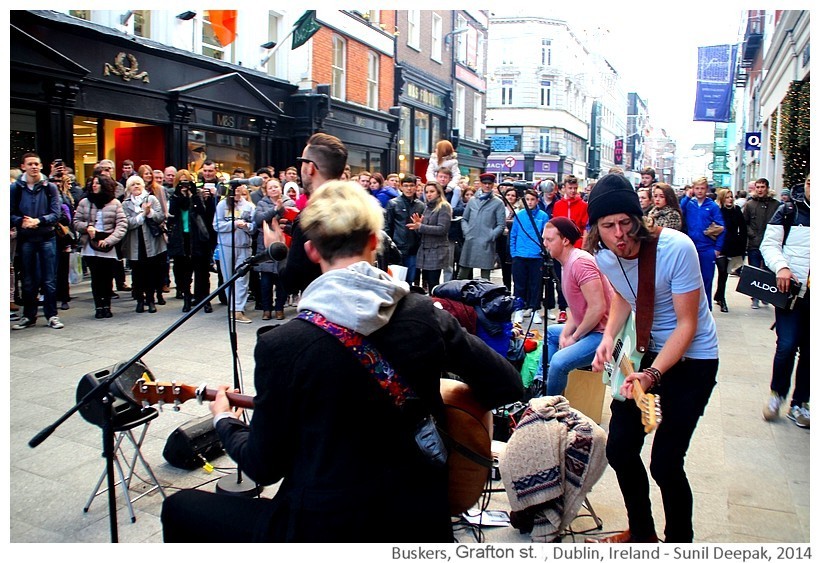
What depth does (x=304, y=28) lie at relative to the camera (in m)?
16.1

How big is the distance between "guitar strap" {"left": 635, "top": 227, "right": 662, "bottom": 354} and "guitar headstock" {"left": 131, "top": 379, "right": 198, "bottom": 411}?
201cm

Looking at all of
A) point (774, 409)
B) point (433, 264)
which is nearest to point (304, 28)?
point (433, 264)

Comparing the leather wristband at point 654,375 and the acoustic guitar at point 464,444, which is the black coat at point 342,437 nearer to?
the acoustic guitar at point 464,444

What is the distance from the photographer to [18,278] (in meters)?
8.95

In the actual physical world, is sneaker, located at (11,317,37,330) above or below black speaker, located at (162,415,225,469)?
above

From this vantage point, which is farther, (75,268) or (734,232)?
(75,268)

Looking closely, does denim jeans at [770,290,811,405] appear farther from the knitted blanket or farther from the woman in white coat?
the woman in white coat

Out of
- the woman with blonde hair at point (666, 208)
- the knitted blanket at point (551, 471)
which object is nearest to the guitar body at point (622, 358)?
the knitted blanket at point (551, 471)

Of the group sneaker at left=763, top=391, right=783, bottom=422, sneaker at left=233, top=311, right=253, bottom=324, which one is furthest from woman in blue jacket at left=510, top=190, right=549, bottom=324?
sneaker at left=763, top=391, right=783, bottom=422

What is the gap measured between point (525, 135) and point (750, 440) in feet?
167

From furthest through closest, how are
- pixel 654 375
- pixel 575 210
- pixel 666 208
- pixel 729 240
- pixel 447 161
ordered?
pixel 447 161, pixel 729 240, pixel 575 210, pixel 666 208, pixel 654 375

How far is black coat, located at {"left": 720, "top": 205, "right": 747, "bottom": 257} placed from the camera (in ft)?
35.2

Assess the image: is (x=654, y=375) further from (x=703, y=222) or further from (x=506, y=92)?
(x=506, y=92)

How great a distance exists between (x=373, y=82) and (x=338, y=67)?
2.16 metres
